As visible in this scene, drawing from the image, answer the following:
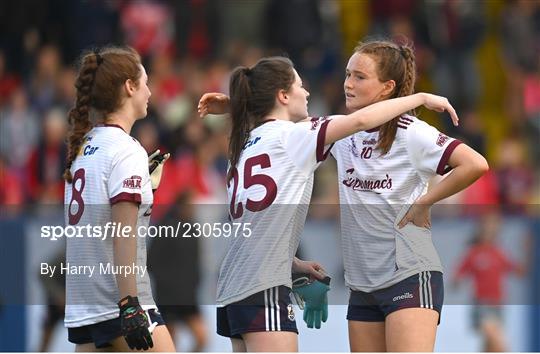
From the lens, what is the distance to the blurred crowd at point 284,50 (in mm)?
12492

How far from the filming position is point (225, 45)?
45.0 feet

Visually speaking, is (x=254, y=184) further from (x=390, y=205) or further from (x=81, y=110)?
(x=81, y=110)

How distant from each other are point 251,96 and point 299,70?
25.3ft

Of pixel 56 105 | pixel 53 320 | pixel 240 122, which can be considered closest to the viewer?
pixel 240 122

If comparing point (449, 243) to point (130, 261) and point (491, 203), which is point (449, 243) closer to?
point (491, 203)

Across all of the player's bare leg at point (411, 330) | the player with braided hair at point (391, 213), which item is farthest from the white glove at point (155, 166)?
the player's bare leg at point (411, 330)

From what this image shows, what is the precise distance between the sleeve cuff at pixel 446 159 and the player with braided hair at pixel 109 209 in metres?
1.21

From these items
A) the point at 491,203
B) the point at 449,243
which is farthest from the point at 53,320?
the point at 491,203

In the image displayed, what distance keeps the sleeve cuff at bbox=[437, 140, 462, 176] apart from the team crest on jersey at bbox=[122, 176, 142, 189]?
1.24 m

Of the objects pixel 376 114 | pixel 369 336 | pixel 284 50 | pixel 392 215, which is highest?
pixel 284 50

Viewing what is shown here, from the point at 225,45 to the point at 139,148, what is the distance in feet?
27.8

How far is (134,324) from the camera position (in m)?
5.03

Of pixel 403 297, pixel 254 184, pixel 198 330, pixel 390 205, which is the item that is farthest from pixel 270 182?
pixel 198 330

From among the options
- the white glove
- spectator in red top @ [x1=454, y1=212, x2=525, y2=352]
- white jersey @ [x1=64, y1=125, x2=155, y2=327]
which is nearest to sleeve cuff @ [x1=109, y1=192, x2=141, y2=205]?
white jersey @ [x1=64, y1=125, x2=155, y2=327]
